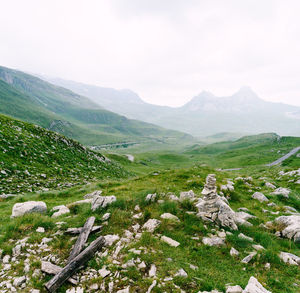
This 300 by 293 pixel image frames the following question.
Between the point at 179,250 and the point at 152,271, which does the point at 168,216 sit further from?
the point at 152,271

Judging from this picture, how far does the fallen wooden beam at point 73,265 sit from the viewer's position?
532 centimetres

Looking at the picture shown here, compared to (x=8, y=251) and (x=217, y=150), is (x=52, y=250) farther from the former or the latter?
(x=217, y=150)

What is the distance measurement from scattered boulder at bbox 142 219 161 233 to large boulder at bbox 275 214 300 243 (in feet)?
22.3

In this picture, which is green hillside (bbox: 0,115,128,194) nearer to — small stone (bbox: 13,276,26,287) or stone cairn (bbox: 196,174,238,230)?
small stone (bbox: 13,276,26,287)

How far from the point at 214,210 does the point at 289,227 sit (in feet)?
12.7

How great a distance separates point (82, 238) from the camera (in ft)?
24.0

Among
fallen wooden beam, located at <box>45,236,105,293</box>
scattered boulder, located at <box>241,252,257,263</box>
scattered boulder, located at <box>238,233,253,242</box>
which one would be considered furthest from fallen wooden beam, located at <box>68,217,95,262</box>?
scattered boulder, located at <box>238,233,253,242</box>

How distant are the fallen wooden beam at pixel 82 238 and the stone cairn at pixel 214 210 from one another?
589cm

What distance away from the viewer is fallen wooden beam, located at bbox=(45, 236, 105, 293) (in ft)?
17.4

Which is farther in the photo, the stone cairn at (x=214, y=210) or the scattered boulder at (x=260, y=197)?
the scattered boulder at (x=260, y=197)

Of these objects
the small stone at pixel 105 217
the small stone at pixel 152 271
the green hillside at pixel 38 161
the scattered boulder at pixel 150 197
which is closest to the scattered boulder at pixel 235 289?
the small stone at pixel 152 271

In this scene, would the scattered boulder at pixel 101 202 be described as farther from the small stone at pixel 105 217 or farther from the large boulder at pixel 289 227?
the large boulder at pixel 289 227

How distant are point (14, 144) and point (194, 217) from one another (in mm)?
25779

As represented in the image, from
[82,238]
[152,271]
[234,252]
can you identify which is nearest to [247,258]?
[234,252]
